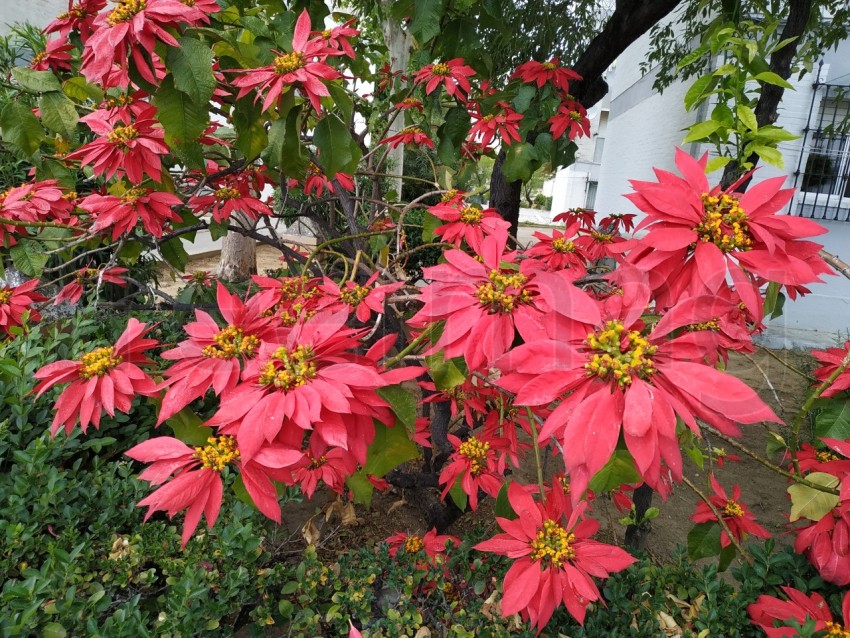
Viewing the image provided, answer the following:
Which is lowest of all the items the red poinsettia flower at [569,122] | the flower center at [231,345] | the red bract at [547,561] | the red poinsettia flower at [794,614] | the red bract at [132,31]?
the red poinsettia flower at [794,614]

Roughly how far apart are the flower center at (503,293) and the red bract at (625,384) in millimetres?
108

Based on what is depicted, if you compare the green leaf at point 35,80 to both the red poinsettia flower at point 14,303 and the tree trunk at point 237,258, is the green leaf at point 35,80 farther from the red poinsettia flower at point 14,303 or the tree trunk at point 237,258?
the tree trunk at point 237,258

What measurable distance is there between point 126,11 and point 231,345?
66 cm

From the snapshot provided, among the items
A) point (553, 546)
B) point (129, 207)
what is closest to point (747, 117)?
point (553, 546)

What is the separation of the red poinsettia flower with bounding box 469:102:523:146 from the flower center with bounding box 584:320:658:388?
149cm

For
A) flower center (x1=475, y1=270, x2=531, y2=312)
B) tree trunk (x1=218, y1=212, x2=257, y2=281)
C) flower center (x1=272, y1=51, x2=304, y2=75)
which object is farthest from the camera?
tree trunk (x1=218, y1=212, x2=257, y2=281)

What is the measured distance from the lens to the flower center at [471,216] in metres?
1.41

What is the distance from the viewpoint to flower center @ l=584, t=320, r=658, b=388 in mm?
536

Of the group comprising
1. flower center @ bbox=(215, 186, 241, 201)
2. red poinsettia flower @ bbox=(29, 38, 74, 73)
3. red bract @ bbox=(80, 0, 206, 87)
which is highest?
red poinsettia flower @ bbox=(29, 38, 74, 73)

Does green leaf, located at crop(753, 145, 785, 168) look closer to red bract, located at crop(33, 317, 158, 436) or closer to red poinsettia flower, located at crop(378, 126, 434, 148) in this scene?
red bract, located at crop(33, 317, 158, 436)

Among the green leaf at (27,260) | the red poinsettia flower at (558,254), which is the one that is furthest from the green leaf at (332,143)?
the green leaf at (27,260)

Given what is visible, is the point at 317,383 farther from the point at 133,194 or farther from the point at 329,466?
the point at 133,194

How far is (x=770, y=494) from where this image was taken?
2828mm

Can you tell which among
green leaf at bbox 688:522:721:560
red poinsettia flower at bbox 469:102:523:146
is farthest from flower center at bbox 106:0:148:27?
green leaf at bbox 688:522:721:560
